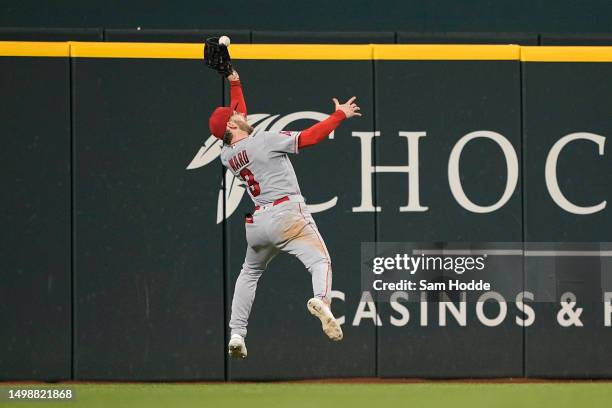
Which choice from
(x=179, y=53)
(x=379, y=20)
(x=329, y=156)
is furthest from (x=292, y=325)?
(x=379, y=20)

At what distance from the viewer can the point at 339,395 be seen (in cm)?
941

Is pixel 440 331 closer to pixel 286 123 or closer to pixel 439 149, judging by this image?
pixel 439 149

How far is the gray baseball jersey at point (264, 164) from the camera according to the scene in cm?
787

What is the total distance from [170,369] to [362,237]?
6.40 feet

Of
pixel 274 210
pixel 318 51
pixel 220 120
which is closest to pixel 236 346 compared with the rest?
pixel 274 210

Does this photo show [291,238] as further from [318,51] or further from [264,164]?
[318,51]

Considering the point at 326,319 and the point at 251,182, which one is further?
the point at 251,182

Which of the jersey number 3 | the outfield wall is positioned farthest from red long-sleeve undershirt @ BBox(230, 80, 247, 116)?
the outfield wall

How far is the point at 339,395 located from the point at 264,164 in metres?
2.36

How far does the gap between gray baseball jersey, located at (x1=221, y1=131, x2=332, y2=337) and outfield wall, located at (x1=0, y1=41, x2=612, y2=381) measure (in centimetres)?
219

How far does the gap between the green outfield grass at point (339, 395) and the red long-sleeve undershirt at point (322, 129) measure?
221cm

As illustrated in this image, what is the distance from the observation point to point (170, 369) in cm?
1017

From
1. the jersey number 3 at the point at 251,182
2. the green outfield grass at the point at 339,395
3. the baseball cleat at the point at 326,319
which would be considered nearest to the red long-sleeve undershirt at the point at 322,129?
the jersey number 3 at the point at 251,182

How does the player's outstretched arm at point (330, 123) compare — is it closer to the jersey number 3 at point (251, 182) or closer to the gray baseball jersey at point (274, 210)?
the gray baseball jersey at point (274, 210)
